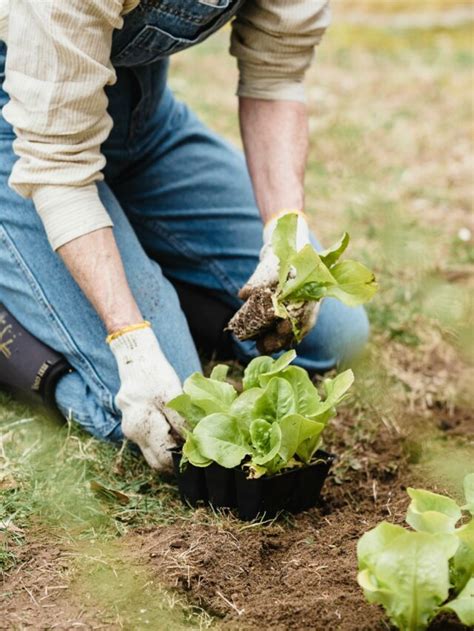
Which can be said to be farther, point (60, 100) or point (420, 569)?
point (60, 100)

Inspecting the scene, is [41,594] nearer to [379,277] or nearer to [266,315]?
[266,315]

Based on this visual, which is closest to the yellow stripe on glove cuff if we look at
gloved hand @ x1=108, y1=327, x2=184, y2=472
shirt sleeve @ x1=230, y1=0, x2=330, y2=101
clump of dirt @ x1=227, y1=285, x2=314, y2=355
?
gloved hand @ x1=108, y1=327, x2=184, y2=472

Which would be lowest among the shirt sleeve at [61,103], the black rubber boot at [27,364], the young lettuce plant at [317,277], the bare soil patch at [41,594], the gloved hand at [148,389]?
the black rubber boot at [27,364]

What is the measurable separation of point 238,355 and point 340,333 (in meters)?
0.29

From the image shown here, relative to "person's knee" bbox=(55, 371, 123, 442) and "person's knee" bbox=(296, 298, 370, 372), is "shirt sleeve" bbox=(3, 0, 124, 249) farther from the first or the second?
"person's knee" bbox=(296, 298, 370, 372)

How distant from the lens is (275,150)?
232 cm

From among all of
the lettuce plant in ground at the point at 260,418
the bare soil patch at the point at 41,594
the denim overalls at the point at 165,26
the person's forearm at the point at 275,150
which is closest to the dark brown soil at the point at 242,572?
the bare soil patch at the point at 41,594

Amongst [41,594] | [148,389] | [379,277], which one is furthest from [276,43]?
[41,594]

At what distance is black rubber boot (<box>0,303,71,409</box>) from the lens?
2.23m

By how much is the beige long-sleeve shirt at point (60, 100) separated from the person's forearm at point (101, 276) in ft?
0.08

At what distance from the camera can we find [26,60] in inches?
73.2

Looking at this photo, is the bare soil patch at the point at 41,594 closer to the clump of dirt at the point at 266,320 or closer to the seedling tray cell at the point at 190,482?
the seedling tray cell at the point at 190,482

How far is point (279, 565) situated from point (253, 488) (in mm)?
160

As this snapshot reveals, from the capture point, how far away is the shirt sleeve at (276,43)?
7.27 ft
